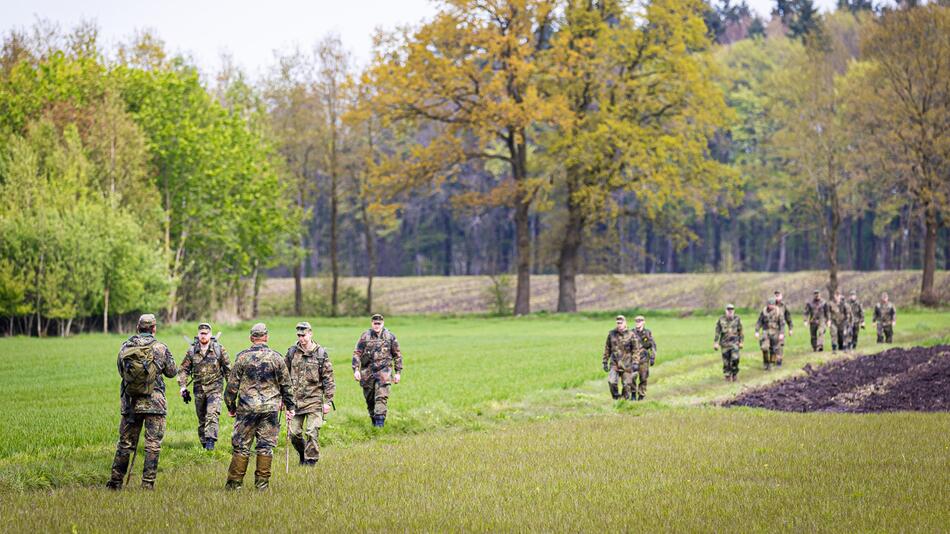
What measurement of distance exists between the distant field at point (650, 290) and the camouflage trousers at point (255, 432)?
2144 inches

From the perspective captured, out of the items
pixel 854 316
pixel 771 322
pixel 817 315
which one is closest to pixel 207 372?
pixel 771 322

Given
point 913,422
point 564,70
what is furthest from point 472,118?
point 913,422

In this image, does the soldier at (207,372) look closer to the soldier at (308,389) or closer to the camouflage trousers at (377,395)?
the soldier at (308,389)

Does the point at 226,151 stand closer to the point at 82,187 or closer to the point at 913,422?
the point at 82,187

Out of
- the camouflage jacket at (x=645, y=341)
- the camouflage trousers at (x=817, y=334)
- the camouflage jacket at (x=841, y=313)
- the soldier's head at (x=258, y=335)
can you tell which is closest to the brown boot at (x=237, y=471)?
the soldier's head at (x=258, y=335)

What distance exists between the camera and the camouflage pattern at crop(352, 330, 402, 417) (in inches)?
772

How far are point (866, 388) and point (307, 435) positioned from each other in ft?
53.3

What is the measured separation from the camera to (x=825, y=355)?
37.4 meters

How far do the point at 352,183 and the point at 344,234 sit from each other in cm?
4044

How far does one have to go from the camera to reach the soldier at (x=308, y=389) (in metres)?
15.9

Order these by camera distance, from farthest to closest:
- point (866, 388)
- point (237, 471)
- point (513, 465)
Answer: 1. point (866, 388)
2. point (513, 465)
3. point (237, 471)

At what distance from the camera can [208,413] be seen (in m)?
17.5

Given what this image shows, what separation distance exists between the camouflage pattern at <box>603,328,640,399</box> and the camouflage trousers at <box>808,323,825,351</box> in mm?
15977

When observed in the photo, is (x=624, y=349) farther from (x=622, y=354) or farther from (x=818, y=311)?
(x=818, y=311)
